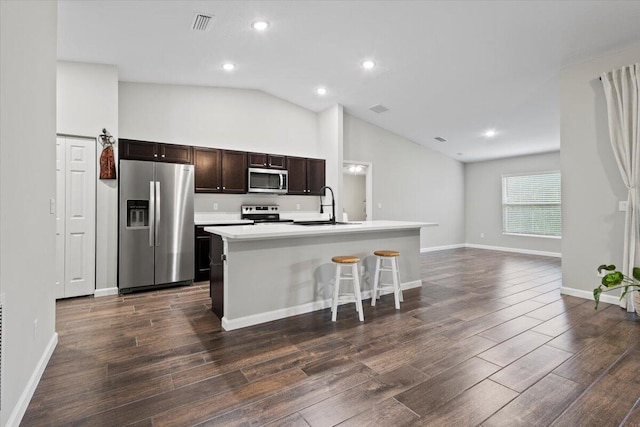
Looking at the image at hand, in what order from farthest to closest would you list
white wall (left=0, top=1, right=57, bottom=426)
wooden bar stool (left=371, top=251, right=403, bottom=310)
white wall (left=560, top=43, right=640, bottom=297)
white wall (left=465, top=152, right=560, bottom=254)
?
1. white wall (left=465, top=152, right=560, bottom=254)
2. white wall (left=560, top=43, right=640, bottom=297)
3. wooden bar stool (left=371, top=251, right=403, bottom=310)
4. white wall (left=0, top=1, right=57, bottom=426)

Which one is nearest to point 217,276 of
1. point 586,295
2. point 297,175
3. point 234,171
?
point 234,171

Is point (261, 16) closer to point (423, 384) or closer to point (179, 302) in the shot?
point (179, 302)

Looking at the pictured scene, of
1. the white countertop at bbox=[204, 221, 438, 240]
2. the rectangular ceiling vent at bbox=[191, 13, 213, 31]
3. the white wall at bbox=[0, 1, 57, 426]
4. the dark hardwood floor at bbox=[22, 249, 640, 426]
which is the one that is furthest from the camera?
the rectangular ceiling vent at bbox=[191, 13, 213, 31]

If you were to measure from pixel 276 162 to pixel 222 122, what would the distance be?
114 centimetres

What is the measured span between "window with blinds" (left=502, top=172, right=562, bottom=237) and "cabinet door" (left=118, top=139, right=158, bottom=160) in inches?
312

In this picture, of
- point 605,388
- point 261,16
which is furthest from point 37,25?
point 605,388

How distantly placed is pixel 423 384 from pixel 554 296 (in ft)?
9.69

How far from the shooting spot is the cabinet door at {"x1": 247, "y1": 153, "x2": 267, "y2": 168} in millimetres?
5422

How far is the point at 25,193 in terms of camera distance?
1.79 metres

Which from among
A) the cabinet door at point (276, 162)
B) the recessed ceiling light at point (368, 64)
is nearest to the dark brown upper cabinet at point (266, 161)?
the cabinet door at point (276, 162)

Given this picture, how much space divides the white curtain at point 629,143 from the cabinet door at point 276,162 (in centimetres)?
450

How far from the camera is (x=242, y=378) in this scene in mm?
2029

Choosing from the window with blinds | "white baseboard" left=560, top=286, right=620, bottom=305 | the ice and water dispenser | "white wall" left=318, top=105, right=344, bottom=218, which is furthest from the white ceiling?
"white baseboard" left=560, top=286, right=620, bottom=305

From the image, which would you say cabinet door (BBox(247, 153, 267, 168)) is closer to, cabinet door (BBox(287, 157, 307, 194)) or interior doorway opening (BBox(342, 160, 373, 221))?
cabinet door (BBox(287, 157, 307, 194))
